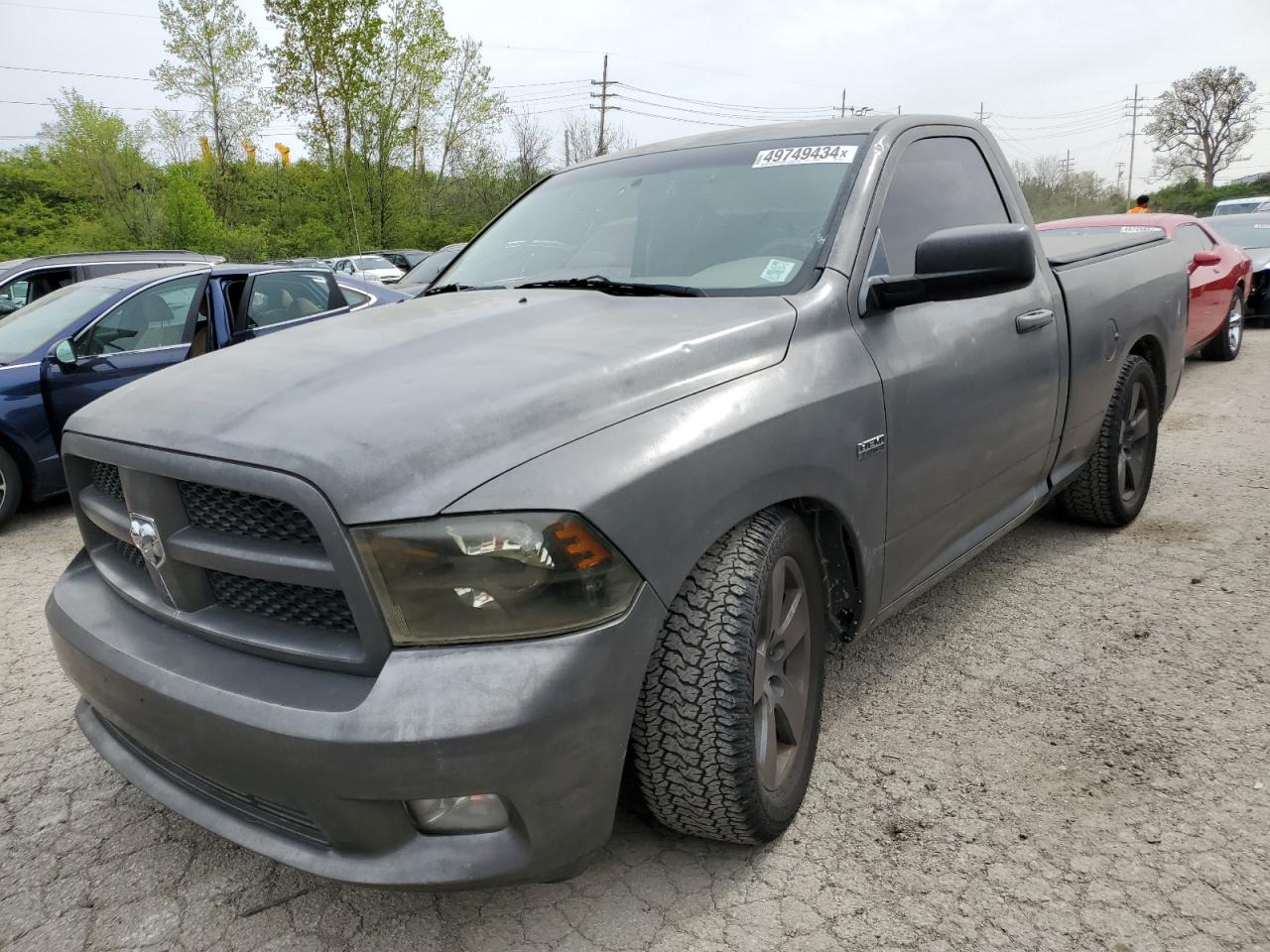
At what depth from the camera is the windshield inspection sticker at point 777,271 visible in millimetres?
2523

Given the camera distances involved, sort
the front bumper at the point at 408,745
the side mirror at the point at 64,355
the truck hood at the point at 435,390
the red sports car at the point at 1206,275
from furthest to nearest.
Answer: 1. the red sports car at the point at 1206,275
2. the side mirror at the point at 64,355
3. the truck hood at the point at 435,390
4. the front bumper at the point at 408,745

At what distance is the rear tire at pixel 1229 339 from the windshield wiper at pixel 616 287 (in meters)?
9.09

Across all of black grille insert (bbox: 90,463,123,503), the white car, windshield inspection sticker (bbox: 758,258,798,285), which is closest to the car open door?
black grille insert (bbox: 90,463,123,503)

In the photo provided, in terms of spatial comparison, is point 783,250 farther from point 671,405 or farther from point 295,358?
point 295,358

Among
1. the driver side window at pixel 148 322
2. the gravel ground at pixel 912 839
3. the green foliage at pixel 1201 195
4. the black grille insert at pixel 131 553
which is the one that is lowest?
the gravel ground at pixel 912 839

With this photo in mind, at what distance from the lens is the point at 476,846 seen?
1.67 m

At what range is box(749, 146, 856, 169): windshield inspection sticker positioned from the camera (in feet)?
9.24

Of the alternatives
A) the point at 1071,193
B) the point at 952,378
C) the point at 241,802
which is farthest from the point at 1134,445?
the point at 1071,193

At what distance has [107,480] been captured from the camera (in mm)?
2246

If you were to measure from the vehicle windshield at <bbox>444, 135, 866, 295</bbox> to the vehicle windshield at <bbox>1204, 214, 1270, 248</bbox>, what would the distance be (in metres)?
11.5

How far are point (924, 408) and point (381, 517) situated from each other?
1645 mm

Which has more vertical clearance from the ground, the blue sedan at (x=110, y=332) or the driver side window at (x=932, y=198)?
the driver side window at (x=932, y=198)

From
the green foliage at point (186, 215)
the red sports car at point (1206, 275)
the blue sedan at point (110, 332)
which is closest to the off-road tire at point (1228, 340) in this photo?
the red sports car at point (1206, 275)

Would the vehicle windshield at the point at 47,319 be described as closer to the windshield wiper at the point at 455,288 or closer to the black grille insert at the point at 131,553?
the windshield wiper at the point at 455,288
